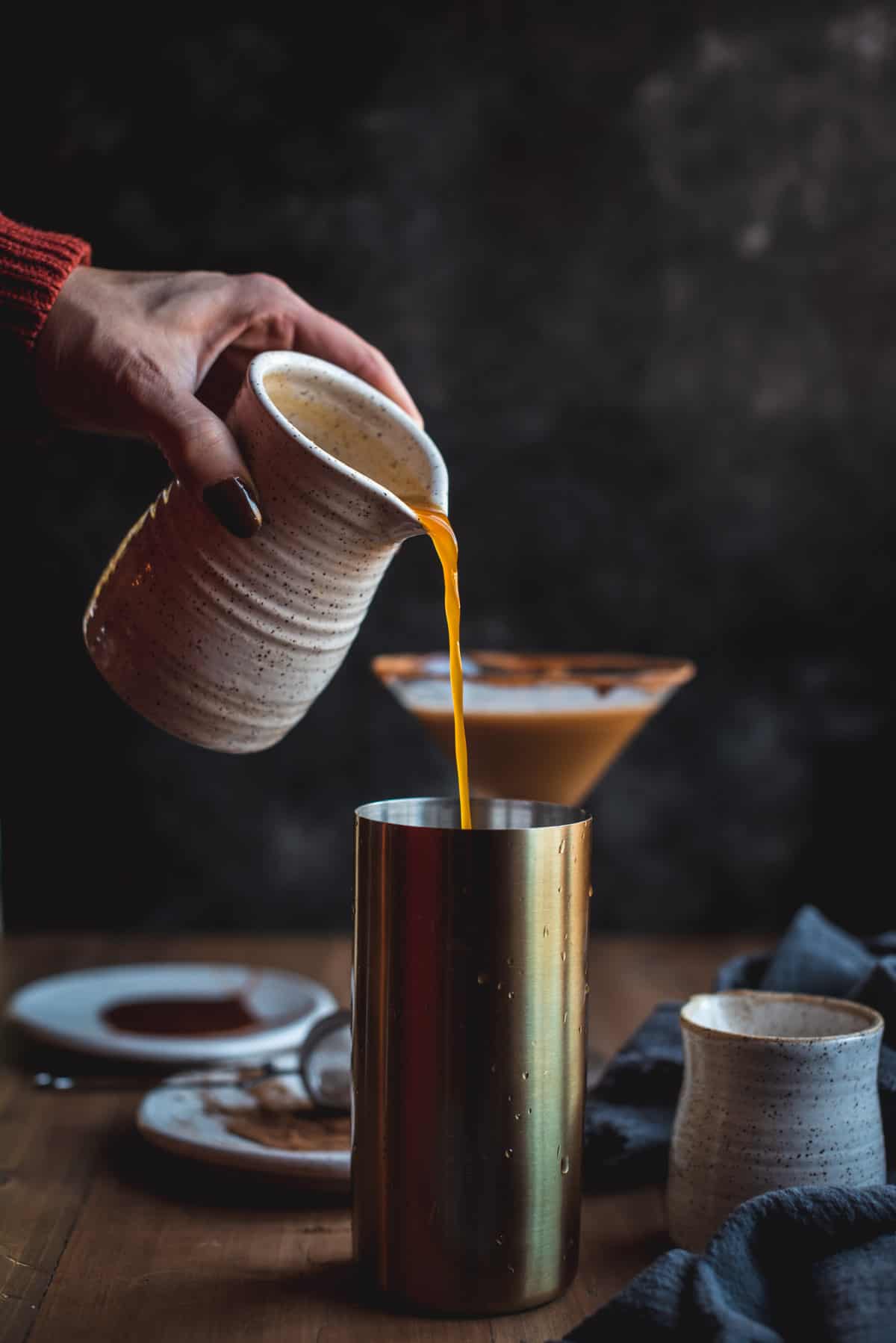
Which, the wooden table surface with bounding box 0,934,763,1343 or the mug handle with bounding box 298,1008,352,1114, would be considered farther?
the mug handle with bounding box 298,1008,352,1114

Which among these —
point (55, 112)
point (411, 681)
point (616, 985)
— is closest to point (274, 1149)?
point (411, 681)

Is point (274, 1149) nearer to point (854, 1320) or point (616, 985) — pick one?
point (854, 1320)

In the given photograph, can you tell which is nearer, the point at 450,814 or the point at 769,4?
the point at 450,814

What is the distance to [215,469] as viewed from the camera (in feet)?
2.48

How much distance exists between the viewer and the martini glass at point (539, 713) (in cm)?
127

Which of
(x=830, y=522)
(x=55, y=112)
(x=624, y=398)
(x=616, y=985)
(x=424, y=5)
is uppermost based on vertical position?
(x=424, y=5)

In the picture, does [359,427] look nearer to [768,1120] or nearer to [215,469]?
[215,469]

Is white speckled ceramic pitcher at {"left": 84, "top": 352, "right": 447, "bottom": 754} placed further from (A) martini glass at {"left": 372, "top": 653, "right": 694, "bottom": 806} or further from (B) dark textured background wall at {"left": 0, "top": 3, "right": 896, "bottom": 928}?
(B) dark textured background wall at {"left": 0, "top": 3, "right": 896, "bottom": 928}

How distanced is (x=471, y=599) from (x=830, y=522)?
513 millimetres

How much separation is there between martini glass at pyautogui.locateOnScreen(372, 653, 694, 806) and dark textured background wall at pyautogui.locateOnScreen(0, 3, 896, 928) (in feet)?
1.75

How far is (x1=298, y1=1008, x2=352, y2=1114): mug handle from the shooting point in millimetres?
962

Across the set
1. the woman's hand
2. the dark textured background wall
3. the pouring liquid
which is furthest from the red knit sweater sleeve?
the dark textured background wall

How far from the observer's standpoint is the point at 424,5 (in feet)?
5.88

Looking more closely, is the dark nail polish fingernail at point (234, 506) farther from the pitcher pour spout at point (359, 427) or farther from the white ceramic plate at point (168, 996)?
the white ceramic plate at point (168, 996)
